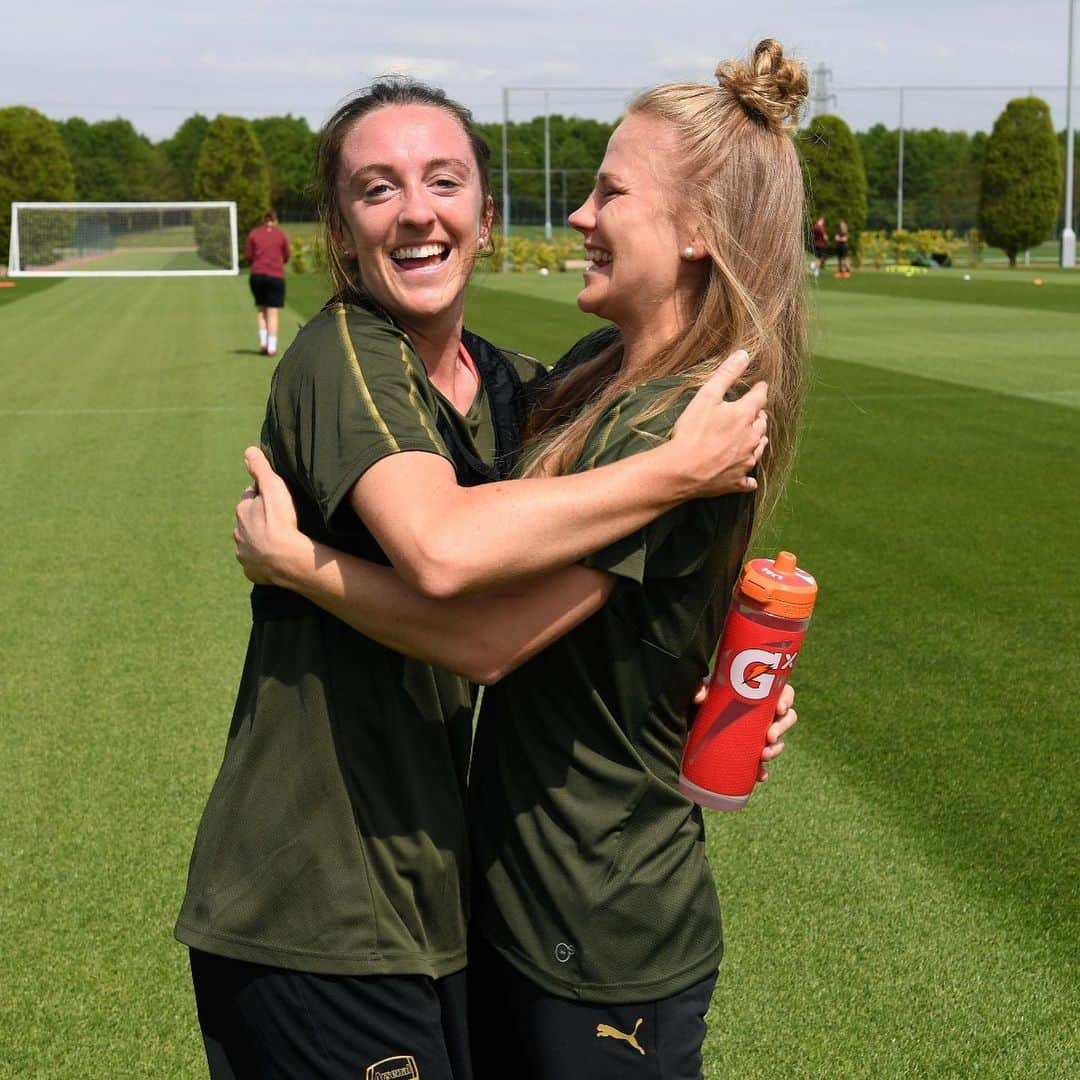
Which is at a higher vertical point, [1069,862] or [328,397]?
[328,397]

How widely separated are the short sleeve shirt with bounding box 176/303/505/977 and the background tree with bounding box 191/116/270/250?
72.0 m

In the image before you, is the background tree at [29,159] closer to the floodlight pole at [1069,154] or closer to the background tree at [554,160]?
the background tree at [554,160]

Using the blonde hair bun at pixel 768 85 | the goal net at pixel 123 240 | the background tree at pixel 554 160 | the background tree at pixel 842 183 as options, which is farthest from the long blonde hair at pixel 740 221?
the background tree at pixel 554 160

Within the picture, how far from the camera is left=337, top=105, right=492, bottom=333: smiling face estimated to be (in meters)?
2.50

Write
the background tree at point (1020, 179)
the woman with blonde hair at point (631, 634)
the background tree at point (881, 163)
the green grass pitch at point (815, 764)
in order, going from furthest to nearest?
the background tree at point (881, 163) < the background tree at point (1020, 179) < the green grass pitch at point (815, 764) < the woman with blonde hair at point (631, 634)

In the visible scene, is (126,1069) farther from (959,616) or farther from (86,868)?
(959,616)

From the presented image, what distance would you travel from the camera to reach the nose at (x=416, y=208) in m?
2.49

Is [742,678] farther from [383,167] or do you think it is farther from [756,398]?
[383,167]

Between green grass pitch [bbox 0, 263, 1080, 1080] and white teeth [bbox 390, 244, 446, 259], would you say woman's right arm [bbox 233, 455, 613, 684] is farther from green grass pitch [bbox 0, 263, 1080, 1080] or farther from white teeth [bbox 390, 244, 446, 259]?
green grass pitch [bbox 0, 263, 1080, 1080]

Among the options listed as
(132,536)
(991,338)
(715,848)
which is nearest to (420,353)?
(715,848)

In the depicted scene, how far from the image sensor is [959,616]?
810cm

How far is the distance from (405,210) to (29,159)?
2780 inches

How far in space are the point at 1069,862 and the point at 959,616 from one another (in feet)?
9.86

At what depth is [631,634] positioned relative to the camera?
2.31 metres
